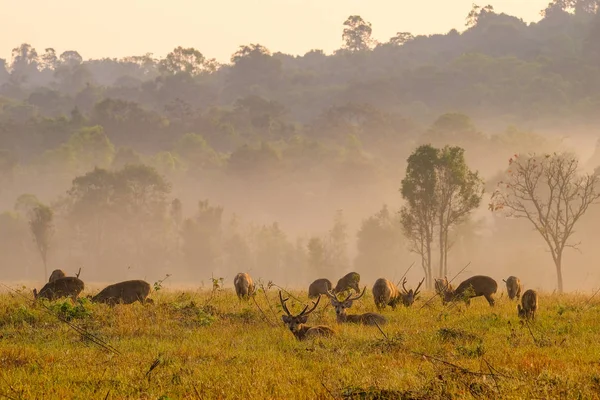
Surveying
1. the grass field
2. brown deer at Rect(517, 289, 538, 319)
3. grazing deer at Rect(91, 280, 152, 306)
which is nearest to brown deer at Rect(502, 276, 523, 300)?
the grass field

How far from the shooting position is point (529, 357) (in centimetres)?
1252

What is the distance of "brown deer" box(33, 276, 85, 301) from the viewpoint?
2195 centimetres

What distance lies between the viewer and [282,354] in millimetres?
13844

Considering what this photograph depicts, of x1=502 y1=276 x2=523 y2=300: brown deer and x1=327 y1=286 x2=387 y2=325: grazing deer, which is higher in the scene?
x1=502 y1=276 x2=523 y2=300: brown deer

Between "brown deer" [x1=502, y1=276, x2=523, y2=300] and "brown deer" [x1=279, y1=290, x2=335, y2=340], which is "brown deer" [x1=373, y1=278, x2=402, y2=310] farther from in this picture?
"brown deer" [x1=279, y1=290, x2=335, y2=340]

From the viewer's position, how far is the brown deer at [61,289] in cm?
2195

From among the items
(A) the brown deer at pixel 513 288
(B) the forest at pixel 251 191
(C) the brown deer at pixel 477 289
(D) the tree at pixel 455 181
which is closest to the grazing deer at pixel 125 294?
(C) the brown deer at pixel 477 289

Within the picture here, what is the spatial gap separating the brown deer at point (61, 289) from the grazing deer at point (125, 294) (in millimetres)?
1029

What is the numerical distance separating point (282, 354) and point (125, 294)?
31.2 ft

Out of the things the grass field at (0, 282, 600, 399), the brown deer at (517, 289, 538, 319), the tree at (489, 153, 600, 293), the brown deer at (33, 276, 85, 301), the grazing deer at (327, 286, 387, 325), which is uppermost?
the tree at (489, 153, 600, 293)

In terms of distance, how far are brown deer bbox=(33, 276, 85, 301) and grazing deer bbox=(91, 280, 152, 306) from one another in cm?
103

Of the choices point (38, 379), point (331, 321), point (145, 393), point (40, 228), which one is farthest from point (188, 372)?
point (40, 228)

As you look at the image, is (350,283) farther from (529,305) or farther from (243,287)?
(529,305)

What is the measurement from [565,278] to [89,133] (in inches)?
3826
